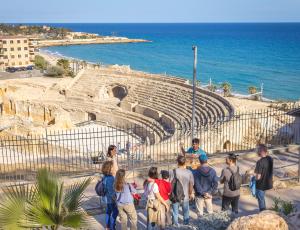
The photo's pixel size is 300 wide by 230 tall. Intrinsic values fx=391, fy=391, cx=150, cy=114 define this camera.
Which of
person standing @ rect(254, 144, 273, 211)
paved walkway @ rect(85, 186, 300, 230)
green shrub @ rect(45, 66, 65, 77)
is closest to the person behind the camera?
person standing @ rect(254, 144, 273, 211)

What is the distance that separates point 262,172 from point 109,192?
3.49 m

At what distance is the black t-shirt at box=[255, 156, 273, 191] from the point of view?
28.8 ft

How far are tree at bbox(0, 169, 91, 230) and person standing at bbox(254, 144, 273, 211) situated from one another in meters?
4.73

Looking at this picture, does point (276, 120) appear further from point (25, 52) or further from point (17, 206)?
point (25, 52)

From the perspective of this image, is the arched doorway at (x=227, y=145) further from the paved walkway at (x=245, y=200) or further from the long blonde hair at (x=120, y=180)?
the long blonde hair at (x=120, y=180)

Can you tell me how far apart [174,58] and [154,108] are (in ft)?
245

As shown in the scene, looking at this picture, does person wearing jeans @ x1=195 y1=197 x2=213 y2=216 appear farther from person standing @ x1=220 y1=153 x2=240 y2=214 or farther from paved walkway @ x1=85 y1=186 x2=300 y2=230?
paved walkway @ x1=85 y1=186 x2=300 y2=230

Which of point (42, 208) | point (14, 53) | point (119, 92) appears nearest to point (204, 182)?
point (42, 208)

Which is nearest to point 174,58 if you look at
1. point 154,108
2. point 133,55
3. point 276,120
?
point 133,55

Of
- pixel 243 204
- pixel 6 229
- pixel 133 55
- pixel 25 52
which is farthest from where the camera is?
pixel 133 55

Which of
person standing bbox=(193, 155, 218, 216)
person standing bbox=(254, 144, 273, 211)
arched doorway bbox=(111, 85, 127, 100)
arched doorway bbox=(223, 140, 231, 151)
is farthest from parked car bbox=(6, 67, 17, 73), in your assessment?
person standing bbox=(254, 144, 273, 211)

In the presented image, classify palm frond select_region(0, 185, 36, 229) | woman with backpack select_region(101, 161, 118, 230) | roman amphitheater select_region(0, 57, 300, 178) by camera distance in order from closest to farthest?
palm frond select_region(0, 185, 36, 229) → woman with backpack select_region(101, 161, 118, 230) → roman amphitheater select_region(0, 57, 300, 178)

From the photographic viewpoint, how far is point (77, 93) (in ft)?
141

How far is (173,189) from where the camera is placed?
8242 mm
